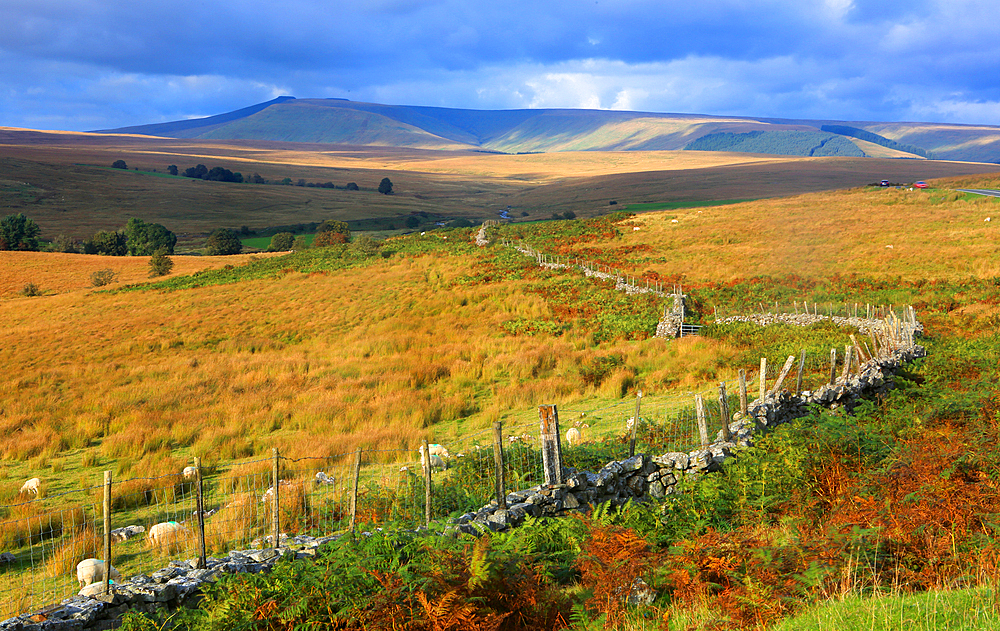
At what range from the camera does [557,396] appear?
664 inches

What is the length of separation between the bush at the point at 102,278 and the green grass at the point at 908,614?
5813cm

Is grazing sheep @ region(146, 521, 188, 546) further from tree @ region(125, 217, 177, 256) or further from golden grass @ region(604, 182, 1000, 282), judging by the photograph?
tree @ region(125, 217, 177, 256)

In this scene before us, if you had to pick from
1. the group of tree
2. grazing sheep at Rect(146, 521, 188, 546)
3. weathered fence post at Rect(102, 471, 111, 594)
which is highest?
the group of tree

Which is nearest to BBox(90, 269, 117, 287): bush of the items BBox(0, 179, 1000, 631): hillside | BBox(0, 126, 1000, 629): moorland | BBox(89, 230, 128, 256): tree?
BBox(0, 126, 1000, 629): moorland

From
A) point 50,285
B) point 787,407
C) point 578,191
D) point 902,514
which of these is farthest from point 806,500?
point 578,191

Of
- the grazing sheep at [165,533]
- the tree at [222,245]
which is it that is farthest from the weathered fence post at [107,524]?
the tree at [222,245]

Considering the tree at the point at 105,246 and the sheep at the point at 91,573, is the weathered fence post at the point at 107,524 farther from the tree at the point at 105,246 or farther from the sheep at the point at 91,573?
the tree at the point at 105,246

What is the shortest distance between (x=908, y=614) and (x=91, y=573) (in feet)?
26.7

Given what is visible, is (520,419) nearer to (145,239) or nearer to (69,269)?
(69,269)

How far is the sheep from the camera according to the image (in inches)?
266

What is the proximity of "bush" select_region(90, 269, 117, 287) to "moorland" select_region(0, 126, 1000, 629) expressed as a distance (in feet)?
5.00

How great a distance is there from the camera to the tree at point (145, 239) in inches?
2918

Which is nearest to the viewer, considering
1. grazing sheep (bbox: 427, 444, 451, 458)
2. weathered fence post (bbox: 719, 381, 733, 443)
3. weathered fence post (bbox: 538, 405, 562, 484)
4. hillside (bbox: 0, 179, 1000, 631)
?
hillside (bbox: 0, 179, 1000, 631)

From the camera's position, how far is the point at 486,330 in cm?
2684
